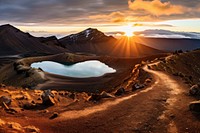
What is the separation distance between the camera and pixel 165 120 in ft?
55.7

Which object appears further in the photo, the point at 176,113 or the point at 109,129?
the point at 176,113

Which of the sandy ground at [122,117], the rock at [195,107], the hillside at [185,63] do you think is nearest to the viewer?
the sandy ground at [122,117]

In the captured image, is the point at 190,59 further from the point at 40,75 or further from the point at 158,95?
the point at 158,95

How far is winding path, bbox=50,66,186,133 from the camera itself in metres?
15.8

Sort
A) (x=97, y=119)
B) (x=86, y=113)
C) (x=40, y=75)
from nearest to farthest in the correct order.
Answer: (x=97, y=119)
(x=86, y=113)
(x=40, y=75)

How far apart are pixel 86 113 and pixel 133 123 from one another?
4.29 meters

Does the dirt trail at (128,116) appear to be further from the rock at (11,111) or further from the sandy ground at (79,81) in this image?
the sandy ground at (79,81)

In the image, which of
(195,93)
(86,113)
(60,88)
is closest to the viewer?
(86,113)

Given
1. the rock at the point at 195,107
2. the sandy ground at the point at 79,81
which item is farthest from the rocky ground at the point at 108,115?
the sandy ground at the point at 79,81

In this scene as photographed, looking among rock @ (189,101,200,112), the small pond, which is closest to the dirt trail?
rock @ (189,101,200,112)

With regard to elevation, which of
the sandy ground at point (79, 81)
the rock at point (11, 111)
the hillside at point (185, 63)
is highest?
the rock at point (11, 111)

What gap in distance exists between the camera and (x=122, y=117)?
17688 mm

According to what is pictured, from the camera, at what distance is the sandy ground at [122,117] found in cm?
1575

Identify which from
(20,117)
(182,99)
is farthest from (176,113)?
(20,117)
